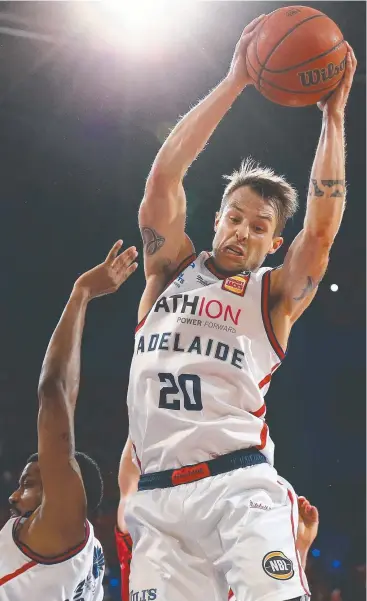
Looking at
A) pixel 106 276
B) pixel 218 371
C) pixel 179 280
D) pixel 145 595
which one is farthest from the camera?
pixel 106 276

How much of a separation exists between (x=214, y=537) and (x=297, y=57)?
5.66ft

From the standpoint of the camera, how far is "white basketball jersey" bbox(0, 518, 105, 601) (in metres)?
2.45

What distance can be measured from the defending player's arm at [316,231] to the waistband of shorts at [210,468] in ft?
1.82

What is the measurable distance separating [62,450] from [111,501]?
4.74 metres

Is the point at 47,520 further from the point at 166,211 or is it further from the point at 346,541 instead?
the point at 346,541

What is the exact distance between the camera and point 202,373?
2.37 meters

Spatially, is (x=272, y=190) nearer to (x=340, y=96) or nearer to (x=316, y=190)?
(x=316, y=190)

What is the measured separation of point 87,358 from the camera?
7422mm

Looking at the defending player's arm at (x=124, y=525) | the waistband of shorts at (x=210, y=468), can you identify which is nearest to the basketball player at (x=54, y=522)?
the defending player's arm at (x=124, y=525)

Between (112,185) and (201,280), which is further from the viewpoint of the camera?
(112,185)

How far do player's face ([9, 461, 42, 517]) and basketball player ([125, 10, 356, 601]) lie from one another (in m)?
0.47

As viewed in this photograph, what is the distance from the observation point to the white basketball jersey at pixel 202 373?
90.7 inches

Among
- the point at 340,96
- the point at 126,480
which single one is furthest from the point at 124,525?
the point at 340,96

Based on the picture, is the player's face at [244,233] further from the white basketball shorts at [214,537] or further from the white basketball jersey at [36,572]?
the white basketball jersey at [36,572]
